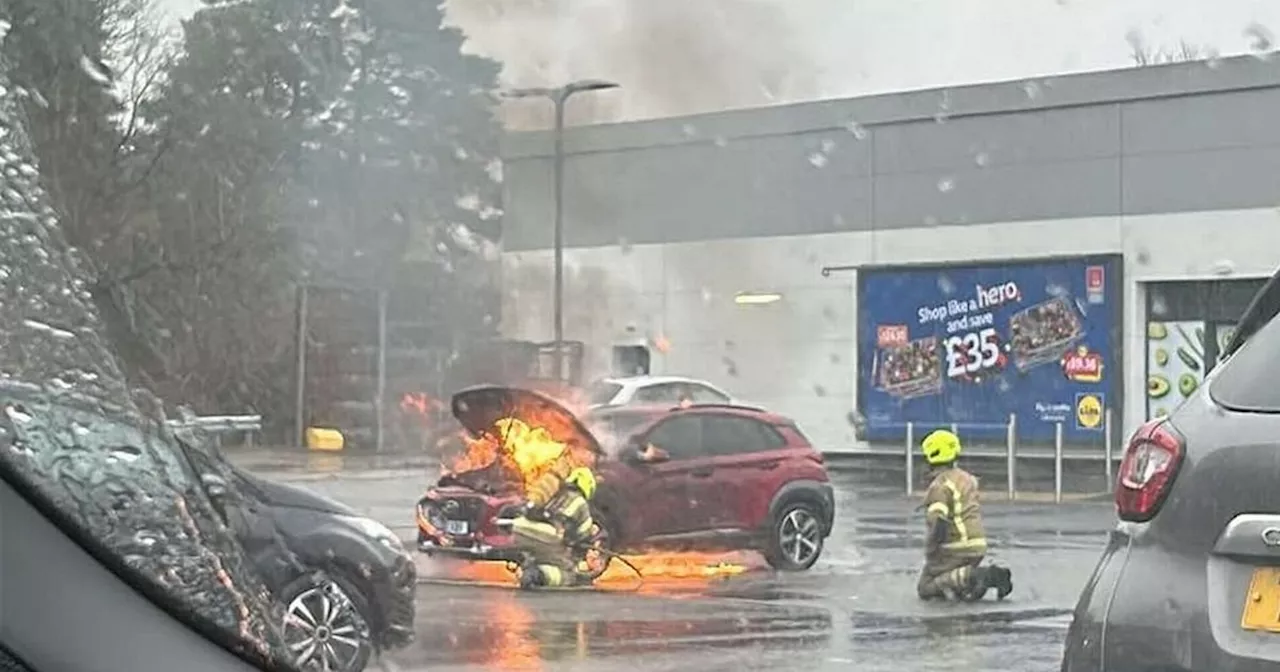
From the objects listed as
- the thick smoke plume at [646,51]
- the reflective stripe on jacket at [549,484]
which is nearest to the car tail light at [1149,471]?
the thick smoke plume at [646,51]

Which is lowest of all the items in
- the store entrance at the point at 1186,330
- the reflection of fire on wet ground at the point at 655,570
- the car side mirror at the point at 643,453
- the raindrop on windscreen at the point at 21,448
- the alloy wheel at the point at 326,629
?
the reflection of fire on wet ground at the point at 655,570

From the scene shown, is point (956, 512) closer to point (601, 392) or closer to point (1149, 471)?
point (601, 392)

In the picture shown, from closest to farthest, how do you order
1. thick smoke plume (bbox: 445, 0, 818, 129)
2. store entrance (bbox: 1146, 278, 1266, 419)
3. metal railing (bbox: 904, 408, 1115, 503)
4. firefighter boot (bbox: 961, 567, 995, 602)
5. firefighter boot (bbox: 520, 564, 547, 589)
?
store entrance (bbox: 1146, 278, 1266, 419) → metal railing (bbox: 904, 408, 1115, 503) → thick smoke plume (bbox: 445, 0, 818, 129) → firefighter boot (bbox: 961, 567, 995, 602) → firefighter boot (bbox: 520, 564, 547, 589)

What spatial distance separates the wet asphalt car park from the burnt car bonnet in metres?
0.18

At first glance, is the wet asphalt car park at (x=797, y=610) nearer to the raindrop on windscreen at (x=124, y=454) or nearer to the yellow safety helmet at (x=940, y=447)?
the yellow safety helmet at (x=940, y=447)

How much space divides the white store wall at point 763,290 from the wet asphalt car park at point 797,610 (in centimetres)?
43

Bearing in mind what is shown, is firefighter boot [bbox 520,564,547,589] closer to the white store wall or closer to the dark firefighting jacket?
the dark firefighting jacket

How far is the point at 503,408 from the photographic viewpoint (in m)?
3.85

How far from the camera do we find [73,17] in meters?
3.46

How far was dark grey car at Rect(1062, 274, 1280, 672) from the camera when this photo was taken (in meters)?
2.82

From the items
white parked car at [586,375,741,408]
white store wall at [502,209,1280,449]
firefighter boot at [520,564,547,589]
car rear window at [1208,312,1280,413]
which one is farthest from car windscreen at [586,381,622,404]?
car rear window at [1208,312,1280,413]

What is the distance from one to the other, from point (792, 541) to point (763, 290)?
4.86 ft

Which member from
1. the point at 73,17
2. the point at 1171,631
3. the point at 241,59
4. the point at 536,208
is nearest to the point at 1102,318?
the point at 1171,631

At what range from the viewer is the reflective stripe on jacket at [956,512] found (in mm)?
4015
